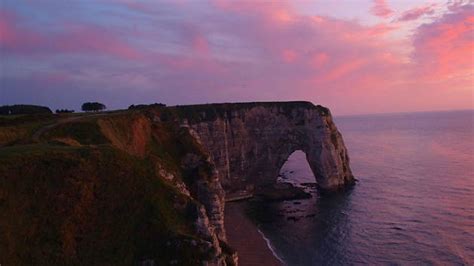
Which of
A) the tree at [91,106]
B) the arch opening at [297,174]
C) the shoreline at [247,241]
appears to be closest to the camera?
the shoreline at [247,241]

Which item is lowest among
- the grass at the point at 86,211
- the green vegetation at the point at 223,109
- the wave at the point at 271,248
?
the wave at the point at 271,248

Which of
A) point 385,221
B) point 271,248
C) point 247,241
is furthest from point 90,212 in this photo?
point 385,221

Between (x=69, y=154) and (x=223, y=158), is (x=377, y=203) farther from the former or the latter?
(x=69, y=154)

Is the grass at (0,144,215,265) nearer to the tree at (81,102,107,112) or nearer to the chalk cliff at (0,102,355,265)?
the chalk cliff at (0,102,355,265)

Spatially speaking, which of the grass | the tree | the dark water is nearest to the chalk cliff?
the grass

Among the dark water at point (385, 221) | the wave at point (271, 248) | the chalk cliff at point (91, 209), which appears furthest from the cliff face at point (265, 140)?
the chalk cliff at point (91, 209)

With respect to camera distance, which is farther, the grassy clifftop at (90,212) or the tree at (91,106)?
the tree at (91,106)

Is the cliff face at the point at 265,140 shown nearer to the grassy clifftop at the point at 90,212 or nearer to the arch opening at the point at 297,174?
the arch opening at the point at 297,174
